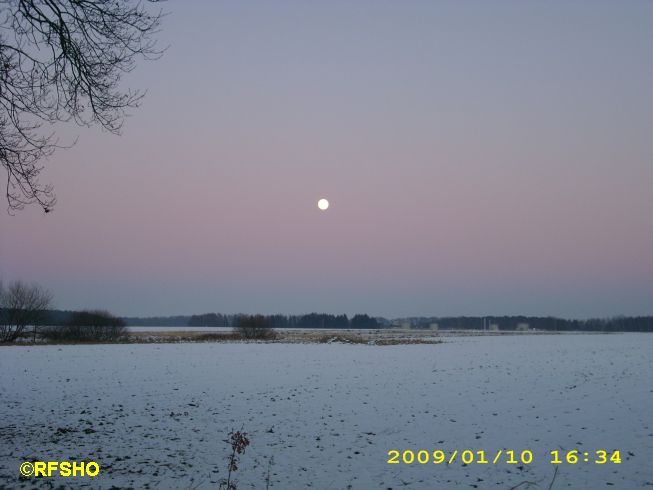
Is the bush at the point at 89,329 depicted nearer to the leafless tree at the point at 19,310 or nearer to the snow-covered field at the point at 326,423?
the leafless tree at the point at 19,310

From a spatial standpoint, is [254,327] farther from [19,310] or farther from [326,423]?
[326,423]

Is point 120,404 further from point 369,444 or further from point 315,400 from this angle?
point 369,444

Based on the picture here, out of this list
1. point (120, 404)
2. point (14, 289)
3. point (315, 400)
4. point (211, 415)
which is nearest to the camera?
point (211, 415)

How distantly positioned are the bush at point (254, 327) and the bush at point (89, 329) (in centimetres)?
1840

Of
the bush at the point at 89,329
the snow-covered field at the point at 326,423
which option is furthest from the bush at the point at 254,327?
the snow-covered field at the point at 326,423

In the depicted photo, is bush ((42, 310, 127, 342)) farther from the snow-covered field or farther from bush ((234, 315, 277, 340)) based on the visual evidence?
the snow-covered field

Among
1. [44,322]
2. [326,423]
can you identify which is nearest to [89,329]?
[44,322]

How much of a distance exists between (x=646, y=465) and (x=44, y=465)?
13827mm

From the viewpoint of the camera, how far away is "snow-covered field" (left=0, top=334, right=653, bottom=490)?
11055 mm

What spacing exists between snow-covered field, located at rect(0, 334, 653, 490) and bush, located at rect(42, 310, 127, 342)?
35.9m

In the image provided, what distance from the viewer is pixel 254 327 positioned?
3100 inches

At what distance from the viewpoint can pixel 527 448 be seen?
13195mm

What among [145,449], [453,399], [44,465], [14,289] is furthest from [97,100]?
[14,289]

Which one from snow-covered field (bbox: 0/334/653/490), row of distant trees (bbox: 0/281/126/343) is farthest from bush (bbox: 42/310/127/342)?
snow-covered field (bbox: 0/334/653/490)
